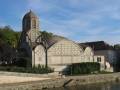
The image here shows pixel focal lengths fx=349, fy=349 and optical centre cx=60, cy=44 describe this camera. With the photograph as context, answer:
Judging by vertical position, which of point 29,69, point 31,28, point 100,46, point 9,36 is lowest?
point 29,69

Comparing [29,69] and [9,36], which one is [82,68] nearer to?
[29,69]

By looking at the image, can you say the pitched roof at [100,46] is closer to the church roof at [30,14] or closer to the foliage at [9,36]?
the foliage at [9,36]

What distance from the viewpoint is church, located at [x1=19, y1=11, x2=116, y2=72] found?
226ft

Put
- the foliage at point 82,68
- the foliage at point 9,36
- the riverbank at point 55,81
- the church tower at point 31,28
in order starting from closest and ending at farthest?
the riverbank at point 55,81 → the foliage at point 82,68 → the church tower at point 31,28 → the foliage at point 9,36

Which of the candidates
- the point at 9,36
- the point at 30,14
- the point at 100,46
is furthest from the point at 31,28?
the point at 100,46

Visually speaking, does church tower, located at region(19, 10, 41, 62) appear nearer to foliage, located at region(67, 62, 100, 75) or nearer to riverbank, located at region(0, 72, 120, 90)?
foliage, located at region(67, 62, 100, 75)

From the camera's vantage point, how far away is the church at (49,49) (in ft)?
226

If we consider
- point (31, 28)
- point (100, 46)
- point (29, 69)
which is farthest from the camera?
point (100, 46)

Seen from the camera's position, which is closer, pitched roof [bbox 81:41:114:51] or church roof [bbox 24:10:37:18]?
church roof [bbox 24:10:37:18]

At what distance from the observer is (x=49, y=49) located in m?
69.9

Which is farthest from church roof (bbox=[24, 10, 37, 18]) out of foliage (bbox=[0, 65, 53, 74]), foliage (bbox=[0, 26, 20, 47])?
foliage (bbox=[0, 65, 53, 74])

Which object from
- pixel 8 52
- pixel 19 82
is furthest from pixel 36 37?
pixel 19 82

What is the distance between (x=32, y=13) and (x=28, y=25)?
2.73m

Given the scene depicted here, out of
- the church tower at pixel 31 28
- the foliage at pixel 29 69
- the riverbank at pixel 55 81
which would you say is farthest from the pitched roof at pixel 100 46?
the foliage at pixel 29 69
